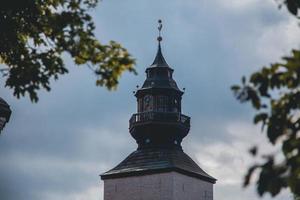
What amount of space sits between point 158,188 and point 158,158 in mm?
2165

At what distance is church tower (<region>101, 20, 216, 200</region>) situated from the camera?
55.5 metres

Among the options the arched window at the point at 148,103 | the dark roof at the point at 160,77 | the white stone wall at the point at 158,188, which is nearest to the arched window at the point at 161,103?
the arched window at the point at 148,103

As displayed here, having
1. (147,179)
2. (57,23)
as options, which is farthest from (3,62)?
(147,179)

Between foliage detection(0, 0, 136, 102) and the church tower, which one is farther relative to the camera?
the church tower

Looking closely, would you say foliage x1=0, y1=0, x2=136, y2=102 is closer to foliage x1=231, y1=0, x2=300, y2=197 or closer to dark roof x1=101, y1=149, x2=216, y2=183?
foliage x1=231, y1=0, x2=300, y2=197

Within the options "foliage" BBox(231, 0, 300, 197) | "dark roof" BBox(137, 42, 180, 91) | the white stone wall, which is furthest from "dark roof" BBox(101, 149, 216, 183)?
"foliage" BBox(231, 0, 300, 197)

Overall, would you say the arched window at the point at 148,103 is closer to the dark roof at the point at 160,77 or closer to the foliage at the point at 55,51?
the dark roof at the point at 160,77

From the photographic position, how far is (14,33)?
14.0 metres

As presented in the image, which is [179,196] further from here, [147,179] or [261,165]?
[261,165]

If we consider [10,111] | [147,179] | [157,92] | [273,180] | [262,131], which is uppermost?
[157,92]

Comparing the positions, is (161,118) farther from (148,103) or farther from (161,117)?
(148,103)

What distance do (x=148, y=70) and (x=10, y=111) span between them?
30277mm

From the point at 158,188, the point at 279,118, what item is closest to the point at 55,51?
the point at 279,118

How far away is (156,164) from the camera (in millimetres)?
55781
